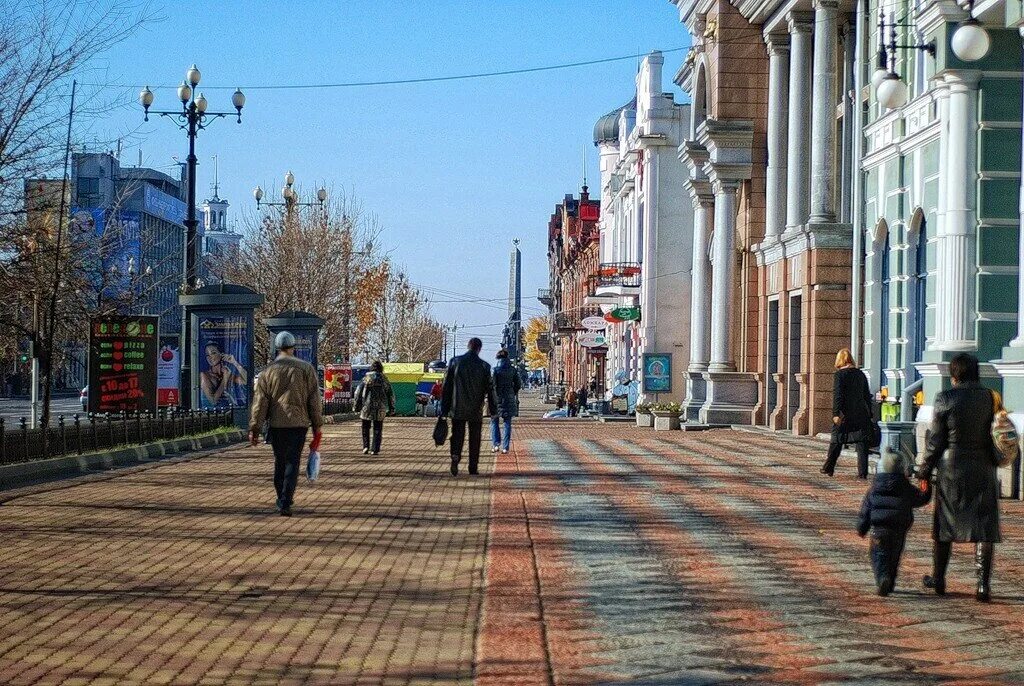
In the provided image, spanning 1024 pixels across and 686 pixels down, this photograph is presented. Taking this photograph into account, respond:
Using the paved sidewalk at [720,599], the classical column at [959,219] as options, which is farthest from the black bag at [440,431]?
the classical column at [959,219]

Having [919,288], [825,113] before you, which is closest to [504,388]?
[919,288]

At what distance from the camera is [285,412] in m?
15.3

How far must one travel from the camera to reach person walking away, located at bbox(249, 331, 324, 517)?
15227mm

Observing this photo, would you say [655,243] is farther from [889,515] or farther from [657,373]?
[889,515]

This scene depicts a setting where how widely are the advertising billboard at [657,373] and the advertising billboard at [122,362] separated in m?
28.5

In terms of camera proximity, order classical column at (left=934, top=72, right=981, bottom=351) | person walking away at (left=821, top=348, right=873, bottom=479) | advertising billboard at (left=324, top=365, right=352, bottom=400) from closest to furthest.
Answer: classical column at (left=934, top=72, right=981, bottom=351)
person walking away at (left=821, top=348, right=873, bottom=479)
advertising billboard at (left=324, top=365, right=352, bottom=400)

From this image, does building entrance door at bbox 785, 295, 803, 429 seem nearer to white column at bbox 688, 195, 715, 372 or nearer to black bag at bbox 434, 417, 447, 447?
white column at bbox 688, 195, 715, 372

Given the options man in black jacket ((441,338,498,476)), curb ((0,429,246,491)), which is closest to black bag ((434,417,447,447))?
man in black jacket ((441,338,498,476))

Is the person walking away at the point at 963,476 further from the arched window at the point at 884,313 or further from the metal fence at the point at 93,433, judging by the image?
the arched window at the point at 884,313

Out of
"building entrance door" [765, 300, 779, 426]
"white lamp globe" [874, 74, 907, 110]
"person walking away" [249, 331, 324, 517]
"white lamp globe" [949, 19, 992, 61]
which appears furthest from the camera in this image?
"building entrance door" [765, 300, 779, 426]

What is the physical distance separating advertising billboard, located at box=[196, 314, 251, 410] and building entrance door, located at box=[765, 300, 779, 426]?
13623mm

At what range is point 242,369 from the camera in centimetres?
3528

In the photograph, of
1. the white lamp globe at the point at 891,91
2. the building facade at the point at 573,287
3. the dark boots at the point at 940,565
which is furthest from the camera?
the building facade at the point at 573,287

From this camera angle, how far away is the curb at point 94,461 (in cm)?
1961
